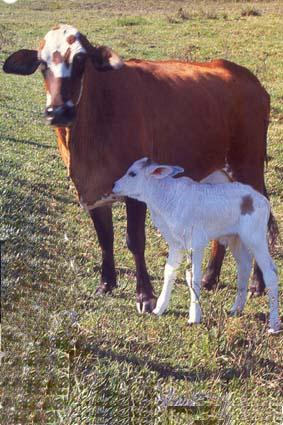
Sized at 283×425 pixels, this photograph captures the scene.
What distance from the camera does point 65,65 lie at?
5.64 metres

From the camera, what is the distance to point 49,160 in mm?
10781

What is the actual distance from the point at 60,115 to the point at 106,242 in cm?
147

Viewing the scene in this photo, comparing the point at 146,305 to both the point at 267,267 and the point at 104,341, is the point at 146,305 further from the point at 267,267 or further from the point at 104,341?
the point at 104,341

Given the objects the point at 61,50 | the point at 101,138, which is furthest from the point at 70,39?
the point at 101,138

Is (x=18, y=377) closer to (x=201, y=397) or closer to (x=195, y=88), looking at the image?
(x=201, y=397)

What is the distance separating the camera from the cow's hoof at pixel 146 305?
238 inches

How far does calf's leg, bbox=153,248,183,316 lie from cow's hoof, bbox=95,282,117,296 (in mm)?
597

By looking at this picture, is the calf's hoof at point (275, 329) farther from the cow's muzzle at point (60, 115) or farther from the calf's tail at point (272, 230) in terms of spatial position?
the cow's muzzle at point (60, 115)

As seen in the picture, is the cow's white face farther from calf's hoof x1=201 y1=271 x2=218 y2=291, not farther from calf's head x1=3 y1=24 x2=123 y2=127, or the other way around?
calf's hoof x1=201 y1=271 x2=218 y2=291

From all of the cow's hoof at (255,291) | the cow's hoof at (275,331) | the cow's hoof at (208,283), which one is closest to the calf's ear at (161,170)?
the cow's hoof at (275,331)

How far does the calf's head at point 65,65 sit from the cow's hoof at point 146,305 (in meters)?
1.41

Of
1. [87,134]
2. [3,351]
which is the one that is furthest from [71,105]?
[3,351]

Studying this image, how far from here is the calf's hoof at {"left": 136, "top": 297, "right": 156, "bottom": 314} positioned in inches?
239

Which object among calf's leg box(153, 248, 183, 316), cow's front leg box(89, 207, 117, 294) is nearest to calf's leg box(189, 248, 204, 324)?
calf's leg box(153, 248, 183, 316)
